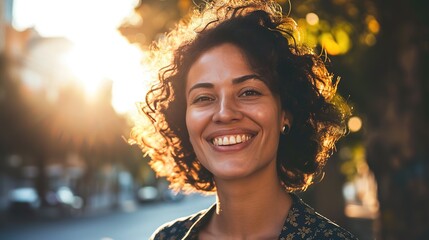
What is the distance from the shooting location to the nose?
256cm

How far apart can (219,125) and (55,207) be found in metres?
39.3

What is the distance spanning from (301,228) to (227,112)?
1.89ft

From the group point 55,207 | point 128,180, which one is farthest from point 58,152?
point 128,180

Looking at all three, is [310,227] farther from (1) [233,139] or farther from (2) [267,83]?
(2) [267,83]

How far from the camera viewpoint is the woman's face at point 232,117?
8.47ft

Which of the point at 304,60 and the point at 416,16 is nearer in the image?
the point at 304,60

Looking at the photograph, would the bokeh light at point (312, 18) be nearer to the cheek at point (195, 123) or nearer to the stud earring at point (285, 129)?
the stud earring at point (285, 129)

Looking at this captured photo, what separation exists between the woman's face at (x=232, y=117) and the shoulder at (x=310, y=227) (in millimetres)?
253

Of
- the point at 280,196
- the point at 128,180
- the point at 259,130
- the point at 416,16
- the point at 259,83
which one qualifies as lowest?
the point at 280,196

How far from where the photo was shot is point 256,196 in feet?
8.81

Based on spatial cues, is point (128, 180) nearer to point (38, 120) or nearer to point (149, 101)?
point (38, 120)

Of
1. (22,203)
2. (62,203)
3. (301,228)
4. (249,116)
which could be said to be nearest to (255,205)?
(301,228)

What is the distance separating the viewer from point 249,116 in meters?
2.58

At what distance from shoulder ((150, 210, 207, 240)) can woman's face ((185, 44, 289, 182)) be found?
0.35m
